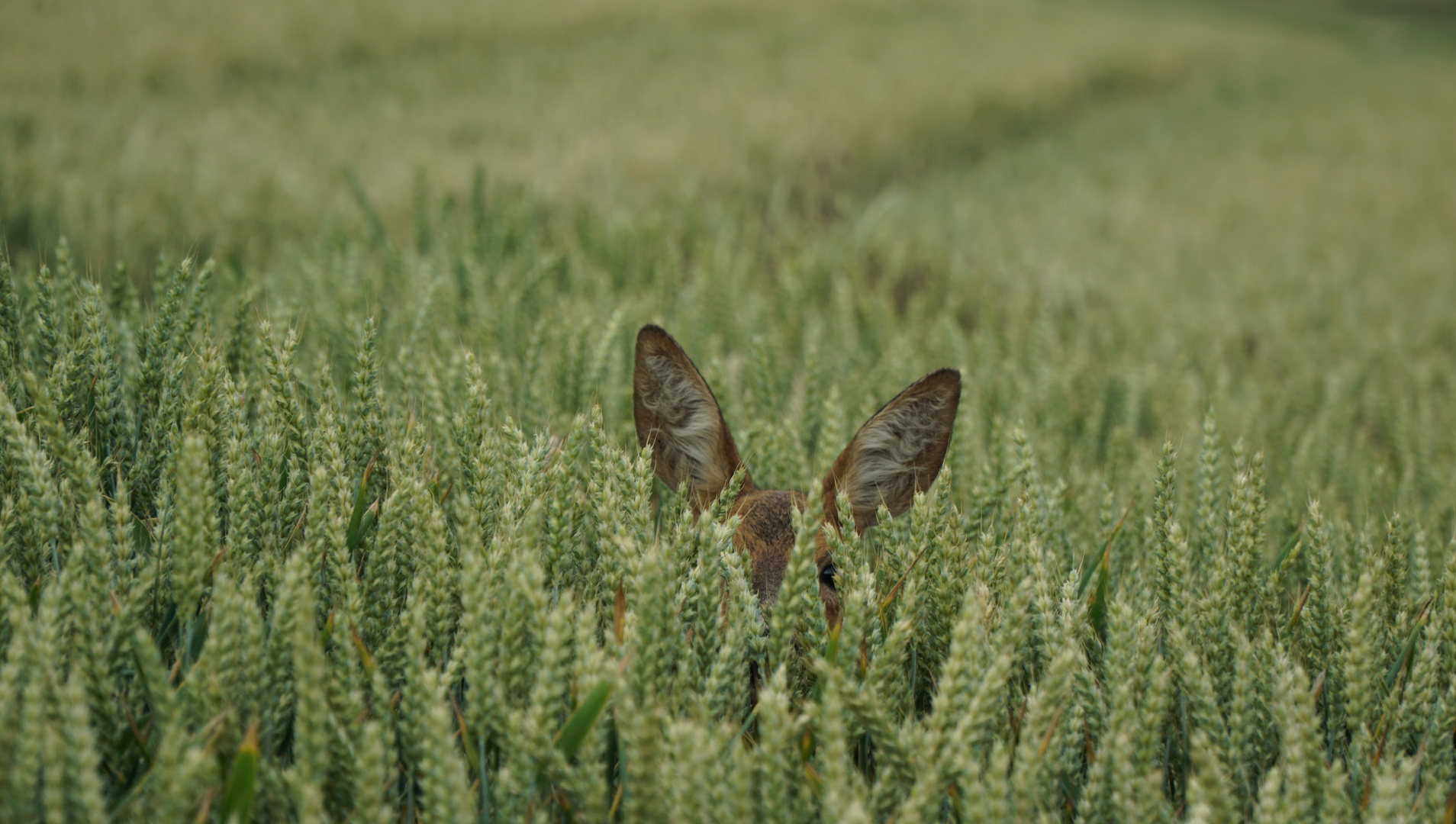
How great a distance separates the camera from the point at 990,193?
8.72 meters

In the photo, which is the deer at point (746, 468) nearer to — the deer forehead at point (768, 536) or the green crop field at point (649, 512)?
the deer forehead at point (768, 536)

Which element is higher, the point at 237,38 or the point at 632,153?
the point at 237,38

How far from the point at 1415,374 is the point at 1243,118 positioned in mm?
10935

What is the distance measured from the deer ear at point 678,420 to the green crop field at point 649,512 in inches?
6.2

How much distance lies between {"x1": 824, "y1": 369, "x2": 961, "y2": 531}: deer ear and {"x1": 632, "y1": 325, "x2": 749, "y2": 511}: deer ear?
0.86 feet

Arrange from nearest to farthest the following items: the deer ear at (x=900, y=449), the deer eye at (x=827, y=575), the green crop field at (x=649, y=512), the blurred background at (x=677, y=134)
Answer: the green crop field at (x=649, y=512) < the deer ear at (x=900, y=449) < the deer eye at (x=827, y=575) < the blurred background at (x=677, y=134)

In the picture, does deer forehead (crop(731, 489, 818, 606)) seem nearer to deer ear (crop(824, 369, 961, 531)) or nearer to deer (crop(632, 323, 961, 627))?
deer (crop(632, 323, 961, 627))

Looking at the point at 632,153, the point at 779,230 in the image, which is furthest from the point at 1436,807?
the point at 632,153

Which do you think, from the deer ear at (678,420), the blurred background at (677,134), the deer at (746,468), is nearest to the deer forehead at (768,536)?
the deer at (746,468)

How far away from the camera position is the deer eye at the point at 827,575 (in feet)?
6.73

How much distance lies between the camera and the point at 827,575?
2090 millimetres

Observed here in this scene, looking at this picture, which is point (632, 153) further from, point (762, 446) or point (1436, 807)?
point (1436, 807)

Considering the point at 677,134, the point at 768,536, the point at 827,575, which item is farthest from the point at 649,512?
the point at 677,134

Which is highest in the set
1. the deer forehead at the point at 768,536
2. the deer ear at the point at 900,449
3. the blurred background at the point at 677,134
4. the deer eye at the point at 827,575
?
the blurred background at the point at 677,134
